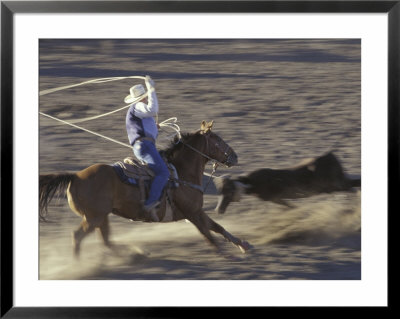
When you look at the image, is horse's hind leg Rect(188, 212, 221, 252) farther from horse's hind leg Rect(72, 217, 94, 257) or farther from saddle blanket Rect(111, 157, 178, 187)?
horse's hind leg Rect(72, 217, 94, 257)

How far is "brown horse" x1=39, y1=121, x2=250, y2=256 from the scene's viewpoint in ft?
19.2

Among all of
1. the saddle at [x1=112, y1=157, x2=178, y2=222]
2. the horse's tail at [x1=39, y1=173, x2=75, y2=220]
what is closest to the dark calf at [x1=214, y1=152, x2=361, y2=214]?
the saddle at [x1=112, y1=157, x2=178, y2=222]

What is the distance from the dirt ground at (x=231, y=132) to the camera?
19.1 feet

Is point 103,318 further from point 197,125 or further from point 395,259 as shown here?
point 395,259

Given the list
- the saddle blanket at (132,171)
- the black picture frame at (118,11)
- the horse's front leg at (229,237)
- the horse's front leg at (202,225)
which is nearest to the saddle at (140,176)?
the saddle blanket at (132,171)

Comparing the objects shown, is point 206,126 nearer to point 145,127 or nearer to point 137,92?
point 145,127

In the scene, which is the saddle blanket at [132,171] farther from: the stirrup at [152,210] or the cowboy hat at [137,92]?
the cowboy hat at [137,92]

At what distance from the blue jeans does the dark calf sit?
44 cm

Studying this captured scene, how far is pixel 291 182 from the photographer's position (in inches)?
234

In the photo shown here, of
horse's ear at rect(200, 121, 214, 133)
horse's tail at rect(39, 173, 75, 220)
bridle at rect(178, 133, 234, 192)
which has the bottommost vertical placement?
horse's tail at rect(39, 173, 75, 220)

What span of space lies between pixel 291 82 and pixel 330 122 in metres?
0.41

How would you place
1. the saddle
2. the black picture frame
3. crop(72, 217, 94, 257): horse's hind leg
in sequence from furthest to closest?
the saddle, crop(72, 217, 94, 257): horse's hind leg, the black picture frame

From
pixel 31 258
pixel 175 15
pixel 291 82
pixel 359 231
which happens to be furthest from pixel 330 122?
→ pixel 31 258

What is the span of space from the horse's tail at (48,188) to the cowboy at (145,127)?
1.91ft
